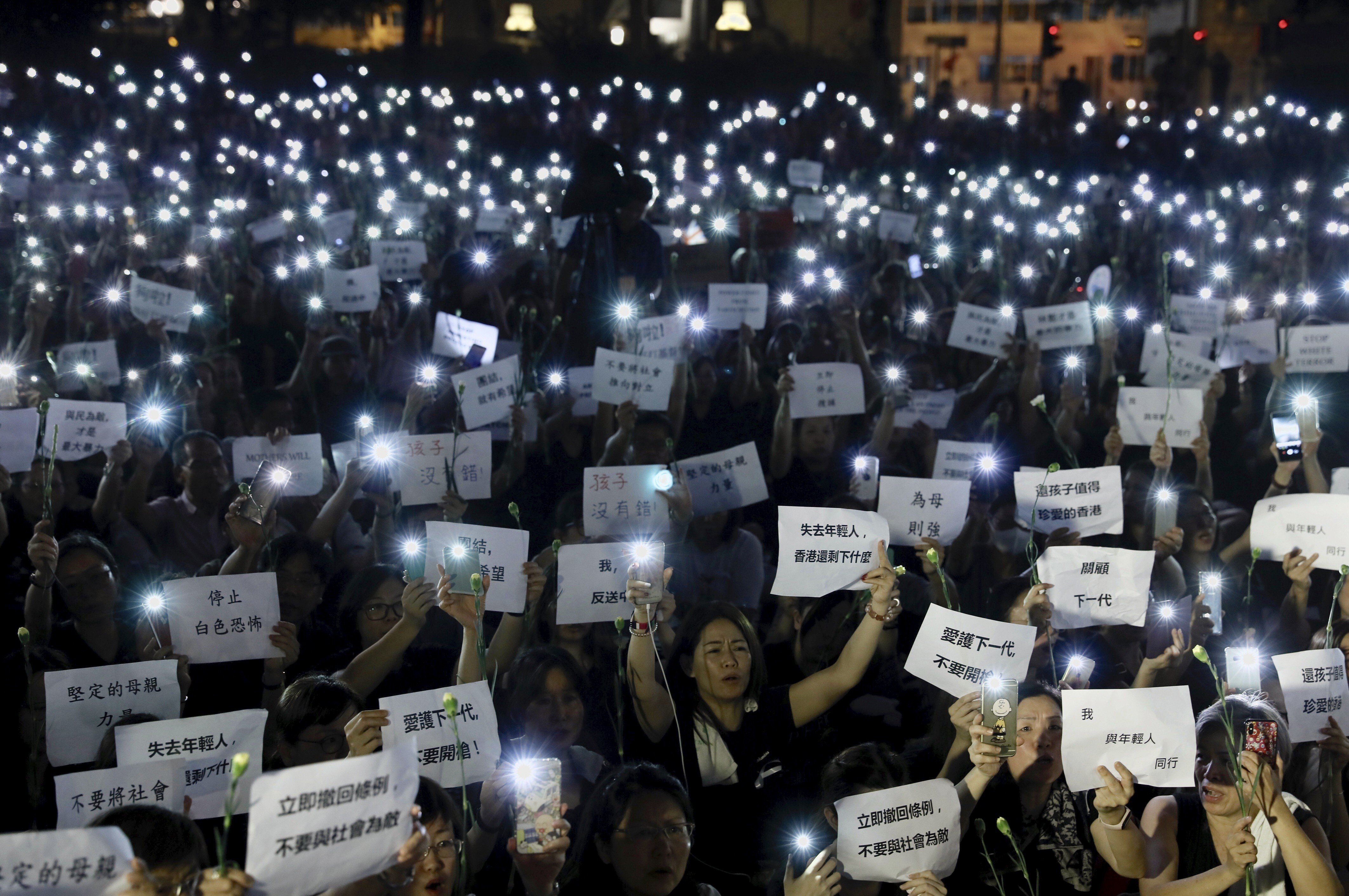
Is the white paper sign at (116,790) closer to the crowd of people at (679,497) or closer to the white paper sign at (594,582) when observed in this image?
the crowd of people at (679,497)

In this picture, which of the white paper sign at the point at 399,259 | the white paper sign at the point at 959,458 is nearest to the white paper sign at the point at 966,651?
the white paper sign at the point at 959,458

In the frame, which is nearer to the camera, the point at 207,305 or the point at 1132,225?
the point at 207,305

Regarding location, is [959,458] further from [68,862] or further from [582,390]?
[68,862]

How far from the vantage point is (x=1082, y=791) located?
350 cm

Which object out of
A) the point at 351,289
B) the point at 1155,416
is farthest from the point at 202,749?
the point at 351,289

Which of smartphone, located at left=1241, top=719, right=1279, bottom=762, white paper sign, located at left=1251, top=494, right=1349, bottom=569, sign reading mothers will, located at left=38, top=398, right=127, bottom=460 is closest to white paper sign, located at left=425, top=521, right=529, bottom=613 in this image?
sign reading mothers will, located at left=38, top=398, right=127, bottom=460

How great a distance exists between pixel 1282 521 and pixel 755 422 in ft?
9.39

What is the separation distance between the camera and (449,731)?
3.40 m

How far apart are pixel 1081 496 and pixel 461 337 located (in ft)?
12.3

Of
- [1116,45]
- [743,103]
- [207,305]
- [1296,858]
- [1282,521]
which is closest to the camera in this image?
[1296,858]

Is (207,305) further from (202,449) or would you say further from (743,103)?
(743,103)

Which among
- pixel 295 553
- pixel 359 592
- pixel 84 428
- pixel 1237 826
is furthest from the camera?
pixel 84 428

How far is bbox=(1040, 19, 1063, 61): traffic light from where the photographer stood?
18.9m

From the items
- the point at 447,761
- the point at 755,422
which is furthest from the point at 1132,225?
the point at 447,761
